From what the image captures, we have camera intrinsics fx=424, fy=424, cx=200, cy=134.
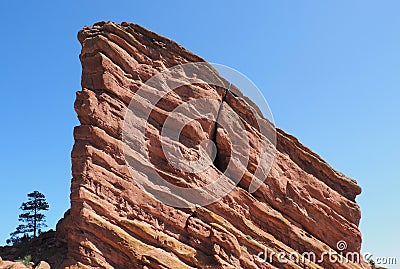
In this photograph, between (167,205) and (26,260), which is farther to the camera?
(167,205)

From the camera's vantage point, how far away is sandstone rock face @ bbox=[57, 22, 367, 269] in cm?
2236

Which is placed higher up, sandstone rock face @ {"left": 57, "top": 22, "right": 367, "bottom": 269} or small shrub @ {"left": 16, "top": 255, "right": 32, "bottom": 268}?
sandstone rock face @ {"left": 57, "top": 22, "right": 367, "bottom": 269}

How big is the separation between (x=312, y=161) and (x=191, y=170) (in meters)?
14.4

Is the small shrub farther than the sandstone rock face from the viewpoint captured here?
No

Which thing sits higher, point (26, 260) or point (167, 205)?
point (167, 205)

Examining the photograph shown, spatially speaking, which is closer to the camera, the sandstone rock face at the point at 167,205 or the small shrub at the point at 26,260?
the small shrub at the point at 26,260

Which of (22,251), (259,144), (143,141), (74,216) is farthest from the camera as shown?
(259,144)

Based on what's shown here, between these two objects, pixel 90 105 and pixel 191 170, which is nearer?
pixel 90 105

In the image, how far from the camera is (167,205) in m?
25.6

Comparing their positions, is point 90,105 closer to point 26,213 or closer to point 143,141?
point 143,141

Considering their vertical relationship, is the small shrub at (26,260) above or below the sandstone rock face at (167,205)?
below

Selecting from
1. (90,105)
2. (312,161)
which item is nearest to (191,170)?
(90,105)

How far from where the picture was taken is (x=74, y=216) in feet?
72.3

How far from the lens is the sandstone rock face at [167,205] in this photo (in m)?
22.4
